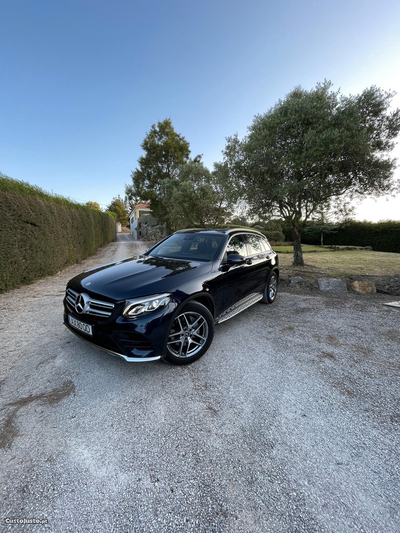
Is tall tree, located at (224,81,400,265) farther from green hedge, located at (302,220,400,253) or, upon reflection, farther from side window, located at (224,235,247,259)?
green hedge, located at (302,220,400,253)

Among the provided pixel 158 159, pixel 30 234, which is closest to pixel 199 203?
pixel 30 234

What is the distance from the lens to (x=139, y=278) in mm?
2600

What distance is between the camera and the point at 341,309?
4555 millimetres

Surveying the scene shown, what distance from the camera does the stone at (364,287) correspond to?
219 inches

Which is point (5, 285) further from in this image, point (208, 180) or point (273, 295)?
point (208, 180)

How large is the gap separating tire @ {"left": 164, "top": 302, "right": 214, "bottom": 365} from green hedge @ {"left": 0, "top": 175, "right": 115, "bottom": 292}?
5088 millimetres

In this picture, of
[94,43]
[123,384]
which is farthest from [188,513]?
[94,43]

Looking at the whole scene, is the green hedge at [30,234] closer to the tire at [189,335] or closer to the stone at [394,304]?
the tire at [189,335]

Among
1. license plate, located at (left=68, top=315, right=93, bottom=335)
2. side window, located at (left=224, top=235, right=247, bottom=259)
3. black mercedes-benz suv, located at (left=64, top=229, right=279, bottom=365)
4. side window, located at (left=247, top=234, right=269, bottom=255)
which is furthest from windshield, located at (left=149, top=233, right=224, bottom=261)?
license plate, located at (left=68, top=315, right=93, bottom=335)

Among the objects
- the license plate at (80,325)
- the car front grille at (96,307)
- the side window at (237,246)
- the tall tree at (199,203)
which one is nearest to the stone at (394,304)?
the side window at (237,246)

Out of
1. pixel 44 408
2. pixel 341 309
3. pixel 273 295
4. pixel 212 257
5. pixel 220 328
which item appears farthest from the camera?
pixel 273 295

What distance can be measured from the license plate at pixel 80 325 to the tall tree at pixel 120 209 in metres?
65.5

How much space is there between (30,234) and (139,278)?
5257 millimetres

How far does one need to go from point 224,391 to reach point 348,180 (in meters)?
7.81
